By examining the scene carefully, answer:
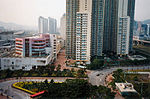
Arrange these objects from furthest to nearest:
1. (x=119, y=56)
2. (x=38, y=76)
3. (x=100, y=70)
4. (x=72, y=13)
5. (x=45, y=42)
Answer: (x=119, y=56)
(x=72, y=13)
(x=45, y=42)
(x=100, y=70)
(x=38, y=76)

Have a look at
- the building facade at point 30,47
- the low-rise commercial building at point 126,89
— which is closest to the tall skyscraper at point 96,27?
the building facade at point 30,47

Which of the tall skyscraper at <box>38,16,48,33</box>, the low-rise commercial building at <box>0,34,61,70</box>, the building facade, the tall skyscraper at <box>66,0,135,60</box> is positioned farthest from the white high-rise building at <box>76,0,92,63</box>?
the tall skyscraper at <box>38,16,48,33</box>

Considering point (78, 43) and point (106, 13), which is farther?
point (106, 13)

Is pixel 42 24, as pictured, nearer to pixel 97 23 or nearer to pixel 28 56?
pixel 97 23

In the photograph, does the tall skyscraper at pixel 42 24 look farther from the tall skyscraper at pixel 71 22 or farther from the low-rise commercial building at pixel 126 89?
the low-rise commercial building at pixel 126 89

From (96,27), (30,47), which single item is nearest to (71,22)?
(96,27)

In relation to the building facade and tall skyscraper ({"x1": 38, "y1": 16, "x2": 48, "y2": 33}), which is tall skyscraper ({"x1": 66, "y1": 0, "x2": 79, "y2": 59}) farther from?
tall skyscraper ({"x1": 38, "y1": 16, "x2": 48, "y2": 33})

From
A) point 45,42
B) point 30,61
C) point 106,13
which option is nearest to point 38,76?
point 30,61

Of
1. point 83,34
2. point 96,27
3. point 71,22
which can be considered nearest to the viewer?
point 83,34

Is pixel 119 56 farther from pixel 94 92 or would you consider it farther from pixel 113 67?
pixel 94 92

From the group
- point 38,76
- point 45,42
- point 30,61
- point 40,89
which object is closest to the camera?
point 40,89

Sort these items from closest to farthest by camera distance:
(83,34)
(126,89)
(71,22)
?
(126,89)
(83,34)
(71,22)
